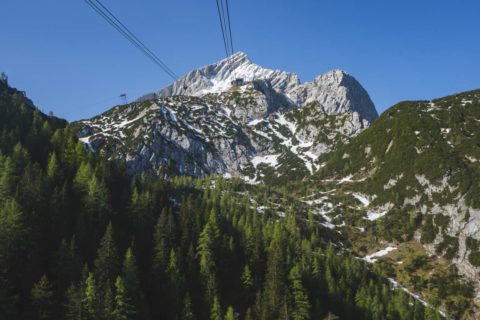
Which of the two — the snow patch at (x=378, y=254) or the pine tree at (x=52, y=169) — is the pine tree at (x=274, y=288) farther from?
Answer: the snow patch at (x=378, y=254)

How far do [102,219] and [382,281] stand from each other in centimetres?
11443

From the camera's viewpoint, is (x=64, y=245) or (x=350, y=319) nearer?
(x=64, y=245)

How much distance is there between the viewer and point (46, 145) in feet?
468

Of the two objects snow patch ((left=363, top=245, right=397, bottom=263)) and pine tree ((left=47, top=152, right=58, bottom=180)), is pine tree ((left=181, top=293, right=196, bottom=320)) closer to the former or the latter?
pine tree ((left=47, top=152, right=58, bottom=180))

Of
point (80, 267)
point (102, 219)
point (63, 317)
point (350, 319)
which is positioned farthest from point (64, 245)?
point (350, 319)

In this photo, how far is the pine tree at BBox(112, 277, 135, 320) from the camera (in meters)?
67.4

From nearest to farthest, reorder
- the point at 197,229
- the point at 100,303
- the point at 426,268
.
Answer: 1. the point at 100,303
2. the point at 197,229
3. the point at 426,268

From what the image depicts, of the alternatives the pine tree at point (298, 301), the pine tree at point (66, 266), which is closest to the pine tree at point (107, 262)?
the pine tree at point (66, 266)

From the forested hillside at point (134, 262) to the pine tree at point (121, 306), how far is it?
0.65ft

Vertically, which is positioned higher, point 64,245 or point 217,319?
point 64,245

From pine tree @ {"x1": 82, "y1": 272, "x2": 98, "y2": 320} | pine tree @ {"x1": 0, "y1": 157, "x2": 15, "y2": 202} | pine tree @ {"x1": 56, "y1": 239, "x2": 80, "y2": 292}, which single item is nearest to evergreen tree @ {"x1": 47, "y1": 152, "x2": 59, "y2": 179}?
pine tree @ {"x1": 0, "y1": 157, "x2": 15, "y2": 202}

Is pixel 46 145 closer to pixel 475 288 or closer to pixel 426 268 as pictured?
pixel 426 268

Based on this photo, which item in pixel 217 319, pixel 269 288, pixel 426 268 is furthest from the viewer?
pixel 426 268

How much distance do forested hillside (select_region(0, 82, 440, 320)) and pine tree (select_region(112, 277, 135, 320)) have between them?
20 cm
